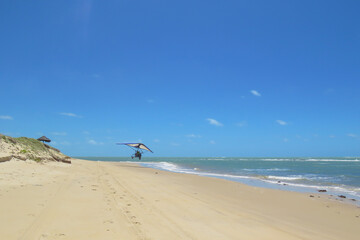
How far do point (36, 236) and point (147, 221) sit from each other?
2.44 metres

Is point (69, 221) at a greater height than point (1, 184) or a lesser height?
lesser

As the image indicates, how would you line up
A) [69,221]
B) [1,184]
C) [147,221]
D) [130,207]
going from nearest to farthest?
1. [69,221]
2. [147,221]
3. [130,207]
4. [1,184]

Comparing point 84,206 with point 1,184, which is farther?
point 1,184

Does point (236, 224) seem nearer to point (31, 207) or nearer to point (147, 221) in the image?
point (147, 221)

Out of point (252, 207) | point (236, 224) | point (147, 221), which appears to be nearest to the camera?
point (147, 221)

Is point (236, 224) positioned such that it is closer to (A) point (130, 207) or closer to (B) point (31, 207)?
(A) point (130, 207)

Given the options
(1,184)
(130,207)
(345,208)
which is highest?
(1,184)

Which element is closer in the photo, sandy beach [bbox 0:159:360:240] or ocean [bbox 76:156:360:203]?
sandy beach [bbox 0:159:360:240]

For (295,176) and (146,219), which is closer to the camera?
(146,219)

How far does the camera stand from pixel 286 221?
7309 millimetres

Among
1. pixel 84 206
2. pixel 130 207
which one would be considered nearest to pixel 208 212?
pixel 130 207

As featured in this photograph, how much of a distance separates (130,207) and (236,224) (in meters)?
3.18

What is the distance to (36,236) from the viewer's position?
412 cm

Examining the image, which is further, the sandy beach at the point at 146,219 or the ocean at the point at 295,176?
the ocean at the point at 295,176
